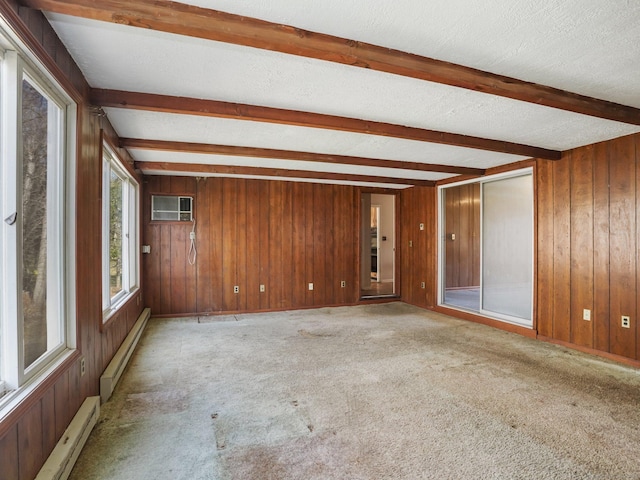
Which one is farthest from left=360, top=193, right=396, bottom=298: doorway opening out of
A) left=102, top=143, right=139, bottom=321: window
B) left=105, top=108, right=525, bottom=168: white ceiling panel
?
left=102, top=143, right=139, bottom=321: window

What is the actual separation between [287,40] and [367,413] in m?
2.28

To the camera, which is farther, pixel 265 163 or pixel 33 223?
pixel 265 163

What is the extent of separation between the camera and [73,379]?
197 centimetres

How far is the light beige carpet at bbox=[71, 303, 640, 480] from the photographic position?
1.79m

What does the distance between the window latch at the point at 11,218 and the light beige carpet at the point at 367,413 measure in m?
1.28

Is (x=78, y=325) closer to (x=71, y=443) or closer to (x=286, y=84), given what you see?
(x=71, y=443)

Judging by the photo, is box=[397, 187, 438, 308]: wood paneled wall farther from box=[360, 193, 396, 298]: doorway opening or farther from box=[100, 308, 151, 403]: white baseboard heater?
box=[100, 308, 151, 403]: white baseboard heater

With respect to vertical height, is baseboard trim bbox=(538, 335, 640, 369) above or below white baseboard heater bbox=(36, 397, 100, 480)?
below

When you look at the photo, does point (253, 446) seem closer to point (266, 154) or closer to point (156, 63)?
point (156, 63)

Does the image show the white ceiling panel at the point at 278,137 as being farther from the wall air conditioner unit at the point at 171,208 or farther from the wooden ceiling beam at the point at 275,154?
the wall air conditioner unit at the point at 171,208

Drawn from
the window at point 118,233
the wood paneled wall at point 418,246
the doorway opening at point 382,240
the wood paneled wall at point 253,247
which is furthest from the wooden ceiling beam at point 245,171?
the doorway opening at point 382,240

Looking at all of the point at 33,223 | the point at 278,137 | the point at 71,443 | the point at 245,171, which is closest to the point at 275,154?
the point at 278,137

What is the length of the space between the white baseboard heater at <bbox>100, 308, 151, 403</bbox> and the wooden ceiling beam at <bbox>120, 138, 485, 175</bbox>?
6.49 feet

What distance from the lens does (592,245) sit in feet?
11.8
